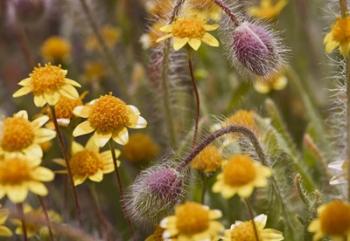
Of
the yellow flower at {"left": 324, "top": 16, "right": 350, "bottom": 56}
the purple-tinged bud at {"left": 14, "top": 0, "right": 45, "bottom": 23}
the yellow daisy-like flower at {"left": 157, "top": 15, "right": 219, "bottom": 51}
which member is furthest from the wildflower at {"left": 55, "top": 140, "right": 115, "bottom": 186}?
the purple-tinged bud at {"left": 14, "top": 0, "right": 45, "bottom": 23}

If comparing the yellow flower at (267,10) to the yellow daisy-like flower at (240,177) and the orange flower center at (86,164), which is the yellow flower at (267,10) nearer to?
the orange flower center at (86,164)

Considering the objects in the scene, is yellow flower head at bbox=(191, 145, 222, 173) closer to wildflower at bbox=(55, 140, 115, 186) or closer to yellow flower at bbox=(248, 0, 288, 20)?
wildflower at bbox=(55, 140, 115, 186)

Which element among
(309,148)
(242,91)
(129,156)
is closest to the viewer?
(309,148)

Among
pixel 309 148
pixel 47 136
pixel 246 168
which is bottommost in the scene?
pixel 309 148

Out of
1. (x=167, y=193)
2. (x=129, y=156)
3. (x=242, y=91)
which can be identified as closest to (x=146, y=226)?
(x=167, y=193)

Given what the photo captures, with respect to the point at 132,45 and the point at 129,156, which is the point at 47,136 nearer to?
the point at 129,156

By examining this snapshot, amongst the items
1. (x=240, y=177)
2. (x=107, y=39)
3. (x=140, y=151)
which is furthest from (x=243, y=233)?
(x=107, y=39)
